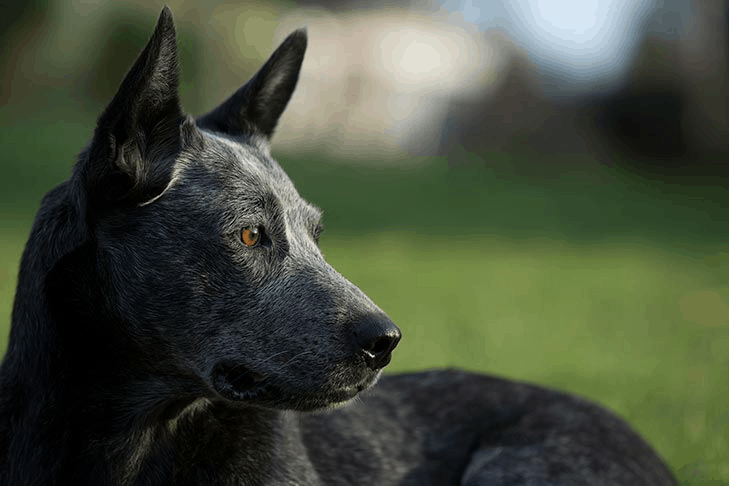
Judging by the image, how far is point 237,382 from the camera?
9.87 ft

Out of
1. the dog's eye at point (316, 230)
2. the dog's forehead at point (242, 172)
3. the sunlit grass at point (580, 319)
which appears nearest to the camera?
the dog's forehead at point (242, 172)

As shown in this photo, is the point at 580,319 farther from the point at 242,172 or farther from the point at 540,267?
the point at 242,172

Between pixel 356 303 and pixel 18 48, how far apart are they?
2171cm

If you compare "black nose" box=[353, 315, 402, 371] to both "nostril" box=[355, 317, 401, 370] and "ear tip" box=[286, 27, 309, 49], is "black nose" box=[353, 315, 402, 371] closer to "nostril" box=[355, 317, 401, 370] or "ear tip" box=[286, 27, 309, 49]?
"nostril" box=[355, 317, 401, 370]

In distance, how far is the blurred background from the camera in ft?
26.8

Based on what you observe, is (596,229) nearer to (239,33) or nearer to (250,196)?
(239,33)

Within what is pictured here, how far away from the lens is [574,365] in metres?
7.61

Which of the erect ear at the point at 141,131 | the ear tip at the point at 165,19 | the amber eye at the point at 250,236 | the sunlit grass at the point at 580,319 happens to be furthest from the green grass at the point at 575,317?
the ear tip at the point at 165,19

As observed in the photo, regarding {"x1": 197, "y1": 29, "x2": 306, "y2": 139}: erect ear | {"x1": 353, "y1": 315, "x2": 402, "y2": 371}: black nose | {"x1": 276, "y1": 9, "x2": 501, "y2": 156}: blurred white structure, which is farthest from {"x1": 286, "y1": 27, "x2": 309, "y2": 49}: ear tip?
{"x1": 276, "y1": 9, "x2": 501, "y2": 156}: blurred white structure

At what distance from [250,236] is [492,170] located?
20630 millimetres

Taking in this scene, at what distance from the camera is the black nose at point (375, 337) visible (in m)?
2.88

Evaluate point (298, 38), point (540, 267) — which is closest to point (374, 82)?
point (540, 267)

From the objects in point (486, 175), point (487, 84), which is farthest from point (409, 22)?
point (486, 175)

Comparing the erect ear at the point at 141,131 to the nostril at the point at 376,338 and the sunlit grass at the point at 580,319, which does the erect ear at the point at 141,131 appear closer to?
the nostril at the point at 376,338
